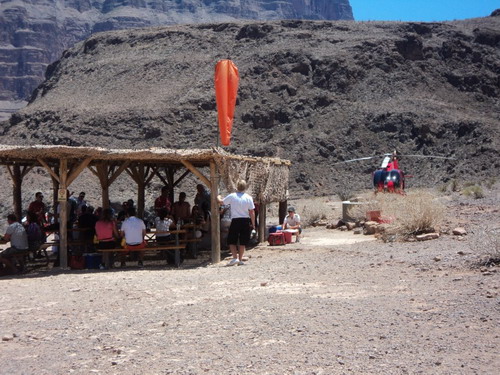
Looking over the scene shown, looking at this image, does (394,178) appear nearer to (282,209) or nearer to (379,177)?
(379,177)

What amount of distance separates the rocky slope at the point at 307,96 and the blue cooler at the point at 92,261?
3164 cm

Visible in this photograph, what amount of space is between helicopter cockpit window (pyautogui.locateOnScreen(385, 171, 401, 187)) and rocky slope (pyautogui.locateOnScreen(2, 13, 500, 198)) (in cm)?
1916

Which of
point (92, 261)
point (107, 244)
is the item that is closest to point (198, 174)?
point (107, 244)

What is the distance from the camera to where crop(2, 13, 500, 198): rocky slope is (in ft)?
155

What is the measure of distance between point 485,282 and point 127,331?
423 centimetres

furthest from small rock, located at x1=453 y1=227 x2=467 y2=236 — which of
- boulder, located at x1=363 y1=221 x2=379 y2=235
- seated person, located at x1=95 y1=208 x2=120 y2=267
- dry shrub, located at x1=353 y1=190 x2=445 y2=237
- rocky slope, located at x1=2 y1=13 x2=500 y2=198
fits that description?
rocky slope, located at x1=2 y1=13 x2=500 y2=198

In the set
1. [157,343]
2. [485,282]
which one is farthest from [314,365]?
[485,282]

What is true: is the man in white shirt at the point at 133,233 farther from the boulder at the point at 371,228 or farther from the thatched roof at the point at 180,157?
the boulder at the point at 371,228

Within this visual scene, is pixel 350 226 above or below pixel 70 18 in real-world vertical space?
below

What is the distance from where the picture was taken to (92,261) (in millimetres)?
11953

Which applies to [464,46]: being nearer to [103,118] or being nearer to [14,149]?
[103,118]

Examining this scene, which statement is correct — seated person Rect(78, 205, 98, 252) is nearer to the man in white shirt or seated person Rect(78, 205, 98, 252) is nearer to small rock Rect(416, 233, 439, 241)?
the man in white shirt

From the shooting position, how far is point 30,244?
457 inches

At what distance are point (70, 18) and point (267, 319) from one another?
132089 millimetres
